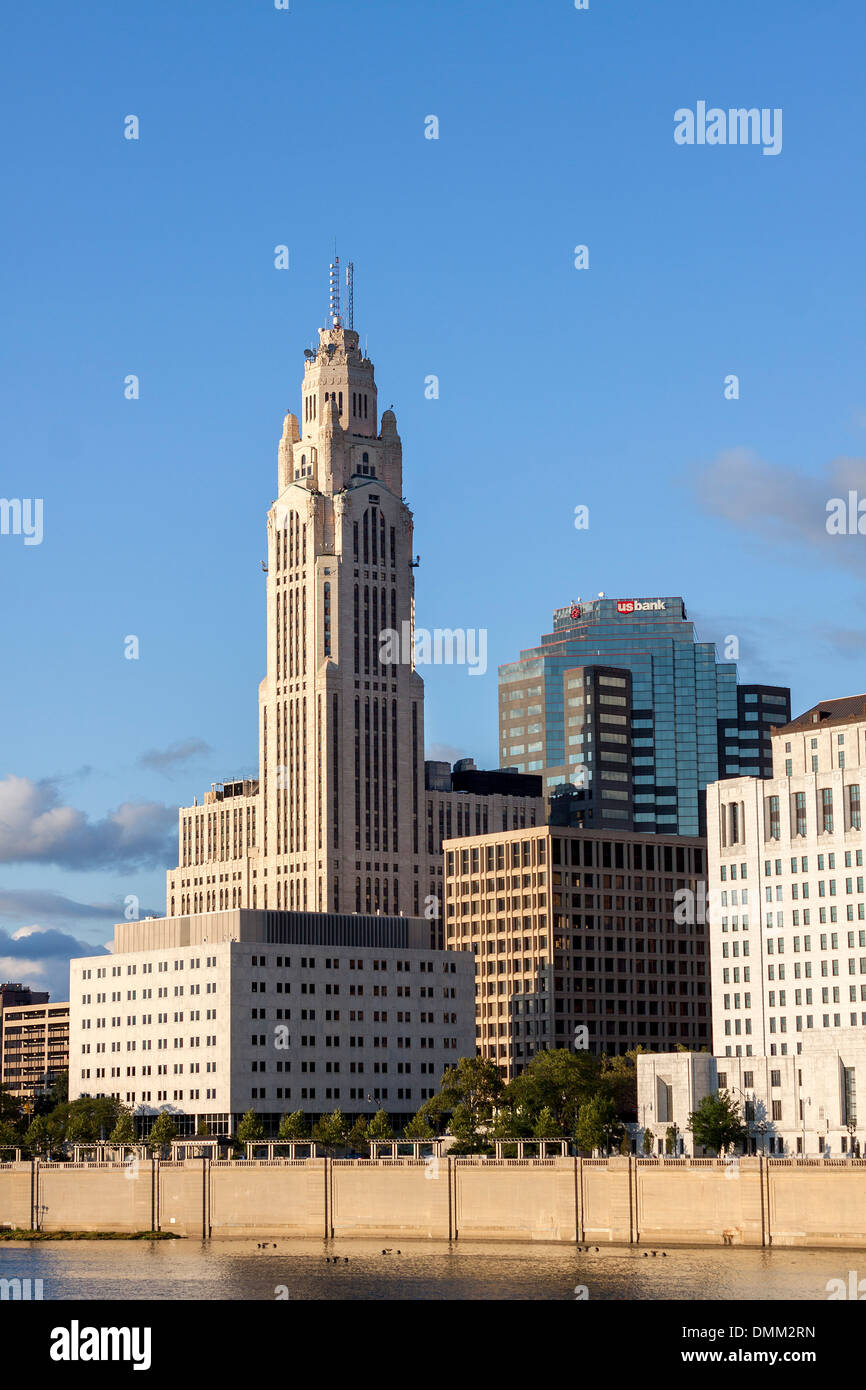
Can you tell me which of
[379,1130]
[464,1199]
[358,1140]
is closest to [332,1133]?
[358,1140]

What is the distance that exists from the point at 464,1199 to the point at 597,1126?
2244 centimetres

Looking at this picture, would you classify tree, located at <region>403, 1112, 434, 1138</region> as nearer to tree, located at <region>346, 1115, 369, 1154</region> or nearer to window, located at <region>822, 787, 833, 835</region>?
tree, located at <region>346, 1115, 369, 1154</region>

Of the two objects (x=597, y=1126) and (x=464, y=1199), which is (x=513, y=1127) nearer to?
(x=597, y=1126)

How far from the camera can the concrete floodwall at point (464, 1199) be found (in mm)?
136375

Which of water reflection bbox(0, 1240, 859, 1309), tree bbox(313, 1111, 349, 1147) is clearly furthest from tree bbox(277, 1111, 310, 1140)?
water reflection bbox(0, 1240, 859, 1309)

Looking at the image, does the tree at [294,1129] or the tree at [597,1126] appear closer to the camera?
the tree at [597,1126]

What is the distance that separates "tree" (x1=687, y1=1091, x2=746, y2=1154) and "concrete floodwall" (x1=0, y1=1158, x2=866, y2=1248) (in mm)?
24551

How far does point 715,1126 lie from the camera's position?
568 ft

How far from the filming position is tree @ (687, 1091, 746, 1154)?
6816 inches

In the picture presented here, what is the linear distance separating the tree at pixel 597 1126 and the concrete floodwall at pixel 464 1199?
19.0 m

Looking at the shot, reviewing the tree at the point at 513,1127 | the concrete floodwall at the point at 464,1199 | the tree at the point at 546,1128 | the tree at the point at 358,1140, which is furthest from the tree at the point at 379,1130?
the concrete floodwall at the point at 464,1199

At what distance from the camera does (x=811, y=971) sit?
197 metres

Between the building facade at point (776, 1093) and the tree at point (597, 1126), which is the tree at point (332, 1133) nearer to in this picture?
the tree at point (597, 1126)
